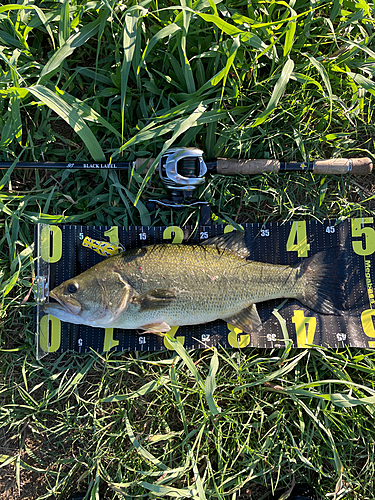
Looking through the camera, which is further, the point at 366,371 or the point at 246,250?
the point at 246,250

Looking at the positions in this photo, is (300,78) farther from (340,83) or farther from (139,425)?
(139,425)

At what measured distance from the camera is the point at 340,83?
3041 millimetres

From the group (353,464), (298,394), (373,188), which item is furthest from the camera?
(373,188)

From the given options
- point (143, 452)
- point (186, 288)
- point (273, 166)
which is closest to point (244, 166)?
point (273, 166)

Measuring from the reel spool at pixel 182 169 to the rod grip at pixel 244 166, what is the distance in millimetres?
191

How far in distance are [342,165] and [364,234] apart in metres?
0.69

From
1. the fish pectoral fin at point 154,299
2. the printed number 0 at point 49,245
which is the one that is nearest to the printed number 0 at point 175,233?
the fish pectoral fin at point 154,299

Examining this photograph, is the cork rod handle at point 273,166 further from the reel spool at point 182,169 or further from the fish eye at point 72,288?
the fish eye at point 72,288

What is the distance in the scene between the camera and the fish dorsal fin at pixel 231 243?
3.05 meters

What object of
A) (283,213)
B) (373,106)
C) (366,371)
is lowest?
(366,371)

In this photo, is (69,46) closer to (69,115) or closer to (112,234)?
(69,115)

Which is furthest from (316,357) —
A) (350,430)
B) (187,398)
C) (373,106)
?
(373,106)

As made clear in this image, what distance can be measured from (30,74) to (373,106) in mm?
3226

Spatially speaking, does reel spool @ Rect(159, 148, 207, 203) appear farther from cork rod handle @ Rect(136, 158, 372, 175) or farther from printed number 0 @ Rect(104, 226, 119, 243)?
printed number 0 @ Rect(104, 226, 119, 243)
